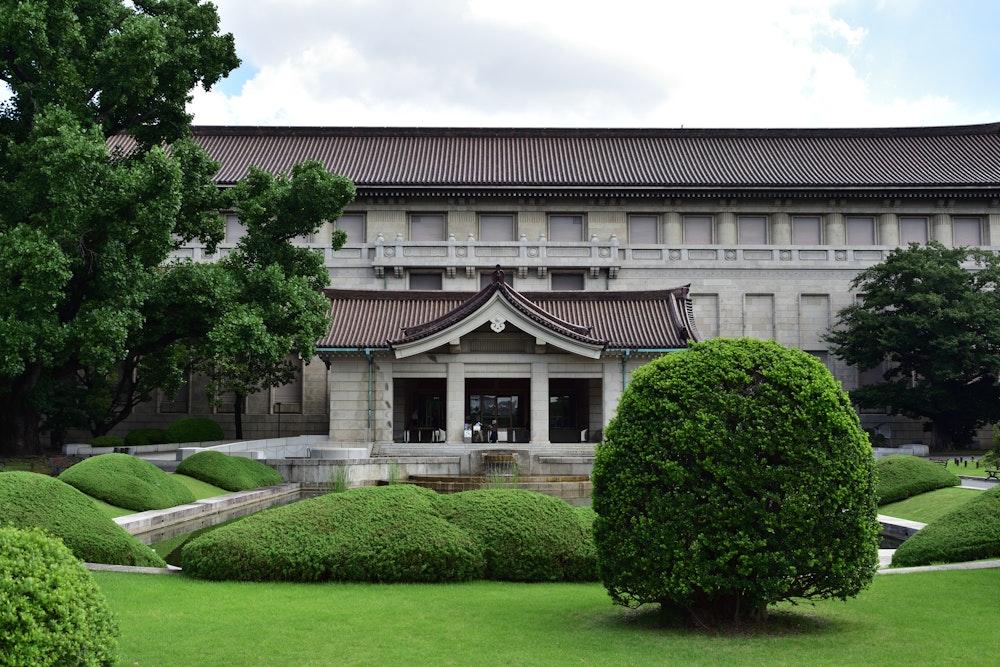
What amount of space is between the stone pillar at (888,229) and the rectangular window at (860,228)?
0.39 m

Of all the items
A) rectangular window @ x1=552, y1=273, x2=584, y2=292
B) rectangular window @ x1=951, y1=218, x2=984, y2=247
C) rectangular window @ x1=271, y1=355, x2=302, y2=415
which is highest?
rectangular window @ x1=951, y1=218, x2=984, y2=247

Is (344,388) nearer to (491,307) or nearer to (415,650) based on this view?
(491,307)

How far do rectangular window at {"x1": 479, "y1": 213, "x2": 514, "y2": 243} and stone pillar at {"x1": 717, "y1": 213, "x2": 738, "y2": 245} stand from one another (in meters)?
10.6

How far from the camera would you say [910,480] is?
17625 millimetres

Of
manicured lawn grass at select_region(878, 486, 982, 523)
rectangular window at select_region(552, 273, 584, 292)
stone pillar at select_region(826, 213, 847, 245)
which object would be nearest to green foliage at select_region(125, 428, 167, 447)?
rectangular window at select_region(552, 273, 584, 292)

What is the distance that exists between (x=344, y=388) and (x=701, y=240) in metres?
22.2

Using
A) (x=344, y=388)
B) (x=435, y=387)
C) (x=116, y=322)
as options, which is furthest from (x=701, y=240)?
(x=116, y=322)

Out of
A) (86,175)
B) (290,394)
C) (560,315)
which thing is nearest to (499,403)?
(560,315)

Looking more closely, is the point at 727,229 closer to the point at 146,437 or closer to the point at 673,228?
the point at 673,228

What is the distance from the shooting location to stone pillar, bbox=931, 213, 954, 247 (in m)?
45.2

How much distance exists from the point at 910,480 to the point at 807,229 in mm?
30466

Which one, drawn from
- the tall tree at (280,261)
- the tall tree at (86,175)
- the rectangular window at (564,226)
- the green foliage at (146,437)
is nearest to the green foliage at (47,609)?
the tall tree at (86,175)

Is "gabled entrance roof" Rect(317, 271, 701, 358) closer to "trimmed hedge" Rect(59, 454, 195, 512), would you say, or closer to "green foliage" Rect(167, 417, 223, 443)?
"green foliage" Rect(167, 417, 223, 443)

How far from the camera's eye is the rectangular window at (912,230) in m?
45.5
